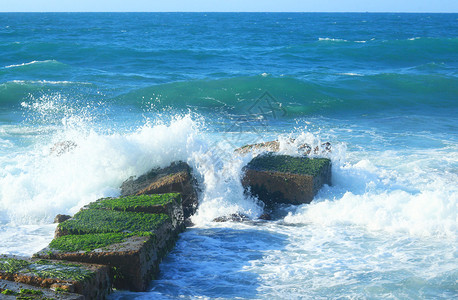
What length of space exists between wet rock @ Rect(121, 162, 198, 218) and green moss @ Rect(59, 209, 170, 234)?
936 millimetres

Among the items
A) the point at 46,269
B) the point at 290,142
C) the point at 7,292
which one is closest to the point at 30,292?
the point at 7,292

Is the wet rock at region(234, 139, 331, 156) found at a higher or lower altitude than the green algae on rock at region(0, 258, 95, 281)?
higher

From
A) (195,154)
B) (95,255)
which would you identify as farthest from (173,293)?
(195,154)

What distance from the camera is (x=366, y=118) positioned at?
42.6 ft

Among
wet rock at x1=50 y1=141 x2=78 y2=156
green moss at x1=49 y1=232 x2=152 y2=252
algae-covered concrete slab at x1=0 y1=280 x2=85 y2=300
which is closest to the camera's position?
algae-covered concrete slab at x1=0 y1=280 x2=85 y2=300

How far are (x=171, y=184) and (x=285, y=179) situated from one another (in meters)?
1.48

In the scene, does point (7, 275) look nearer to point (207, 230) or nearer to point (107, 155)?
point (207, 230)

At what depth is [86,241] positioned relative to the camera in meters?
4.17

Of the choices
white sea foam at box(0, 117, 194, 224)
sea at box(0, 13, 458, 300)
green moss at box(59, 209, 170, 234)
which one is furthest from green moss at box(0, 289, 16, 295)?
white sea foam at box(0, 117, 194, 224)

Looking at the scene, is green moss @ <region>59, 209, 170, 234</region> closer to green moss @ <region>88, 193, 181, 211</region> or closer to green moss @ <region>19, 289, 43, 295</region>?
green moss @ <region>88, 193, 181, 211</region>

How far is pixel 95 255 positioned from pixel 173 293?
0.75 metres

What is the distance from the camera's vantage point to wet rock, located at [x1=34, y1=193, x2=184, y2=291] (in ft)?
12.8

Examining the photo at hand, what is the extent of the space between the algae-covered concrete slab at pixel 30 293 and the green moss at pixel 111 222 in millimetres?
1105

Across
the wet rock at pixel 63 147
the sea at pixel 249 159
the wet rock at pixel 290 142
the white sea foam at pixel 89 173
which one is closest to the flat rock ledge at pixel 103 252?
the sea at pixel 249 159
